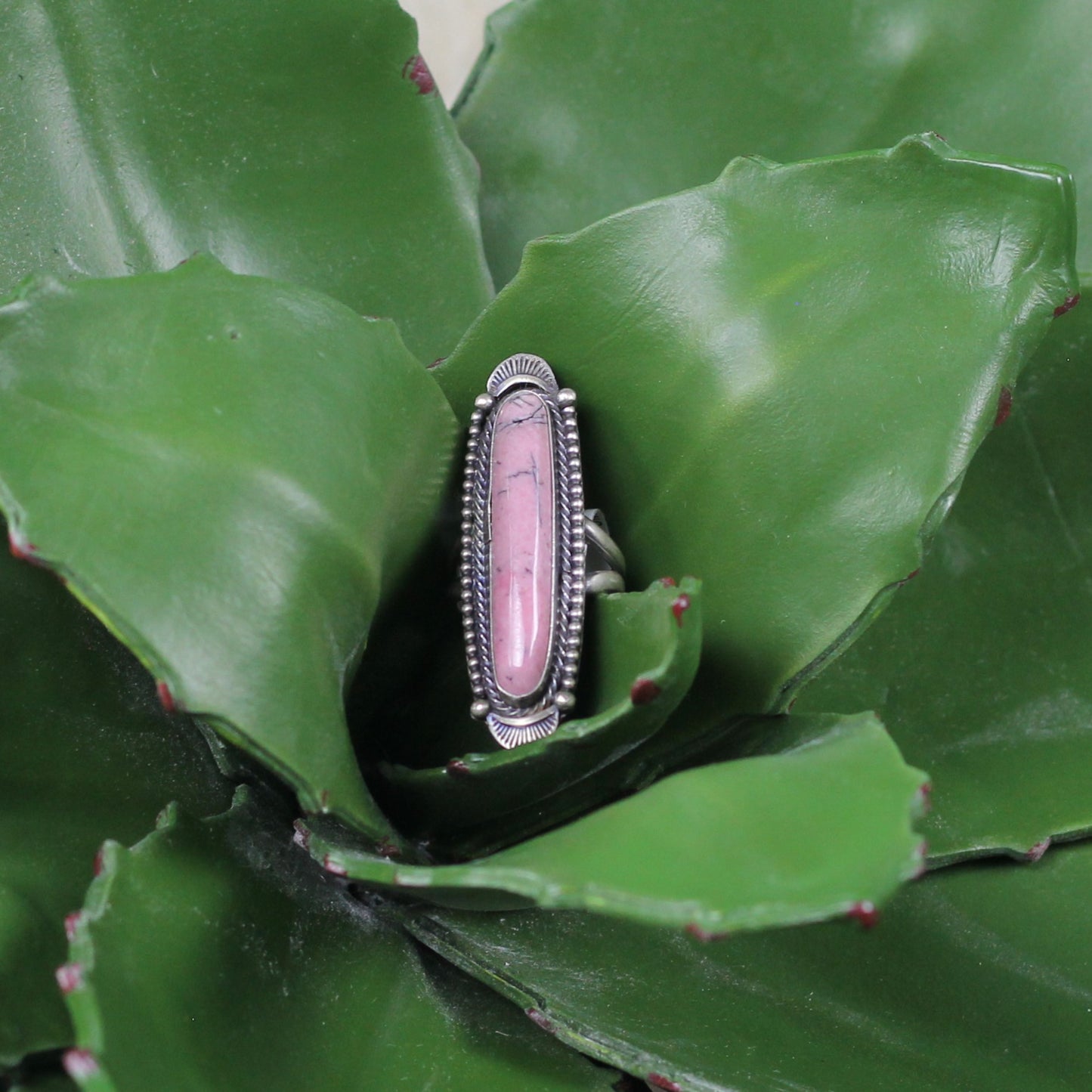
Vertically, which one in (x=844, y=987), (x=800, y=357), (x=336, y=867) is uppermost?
(x=800, y=357)

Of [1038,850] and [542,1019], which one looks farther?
A: [1038,850]

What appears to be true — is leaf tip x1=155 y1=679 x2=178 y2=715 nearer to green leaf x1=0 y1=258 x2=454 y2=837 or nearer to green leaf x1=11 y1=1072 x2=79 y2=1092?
green leaf x1=0 y1=258 x2=454 y2=837

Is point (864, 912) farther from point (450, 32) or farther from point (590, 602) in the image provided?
point (450, 32)

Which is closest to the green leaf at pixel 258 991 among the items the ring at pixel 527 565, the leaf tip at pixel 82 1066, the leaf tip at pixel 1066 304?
the leaf tip at pixel 82 1066

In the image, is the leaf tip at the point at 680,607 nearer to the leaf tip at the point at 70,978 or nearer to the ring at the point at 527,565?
the ring at the point at 527,565

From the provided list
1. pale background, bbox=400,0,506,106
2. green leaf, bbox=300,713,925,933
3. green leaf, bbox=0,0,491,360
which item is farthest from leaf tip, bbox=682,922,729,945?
pale background, bbox=400,0,506,106

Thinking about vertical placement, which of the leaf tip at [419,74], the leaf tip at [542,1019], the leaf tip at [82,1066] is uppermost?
the leaf tip at [419,74]

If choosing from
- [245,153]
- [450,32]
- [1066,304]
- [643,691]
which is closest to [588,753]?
[643,691]
